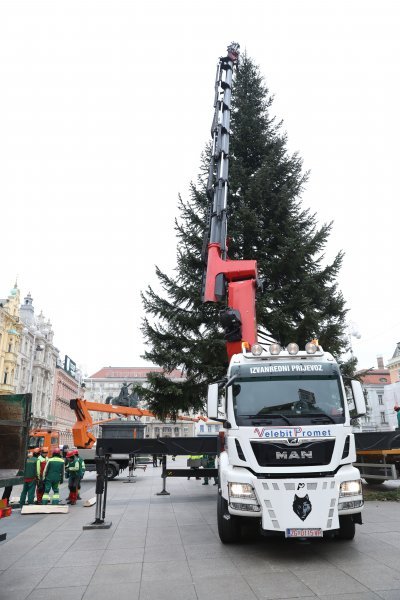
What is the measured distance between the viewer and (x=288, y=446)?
6.14m

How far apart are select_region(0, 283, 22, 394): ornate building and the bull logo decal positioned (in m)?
54.6

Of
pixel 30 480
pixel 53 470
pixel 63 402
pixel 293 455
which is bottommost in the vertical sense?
pixel 30 480

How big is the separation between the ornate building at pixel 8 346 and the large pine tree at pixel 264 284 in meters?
44.0

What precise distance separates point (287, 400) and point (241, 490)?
4.82ft

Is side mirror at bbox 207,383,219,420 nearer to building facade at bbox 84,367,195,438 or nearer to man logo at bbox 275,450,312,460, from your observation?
man logo at bbox 275,450,312,460

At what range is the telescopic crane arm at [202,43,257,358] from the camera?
971 cm

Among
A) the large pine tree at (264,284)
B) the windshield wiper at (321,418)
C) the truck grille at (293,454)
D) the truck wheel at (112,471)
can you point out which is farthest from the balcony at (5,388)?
the windshield wiper at (321,418)

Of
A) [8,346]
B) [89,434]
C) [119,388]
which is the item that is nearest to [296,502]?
[89,434]

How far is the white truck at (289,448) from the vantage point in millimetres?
5871

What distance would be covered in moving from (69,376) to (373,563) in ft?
308

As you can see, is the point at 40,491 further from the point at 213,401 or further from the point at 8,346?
the point at 8,346

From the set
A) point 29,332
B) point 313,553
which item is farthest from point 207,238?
point 29,332

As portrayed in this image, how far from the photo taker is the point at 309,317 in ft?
47.9

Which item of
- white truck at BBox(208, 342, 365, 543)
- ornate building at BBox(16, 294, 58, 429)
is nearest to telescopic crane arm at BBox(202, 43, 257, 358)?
white truck at BBox(208, 342, 365, 543)
